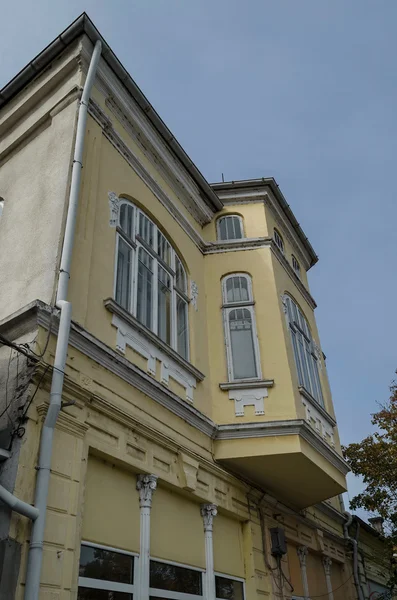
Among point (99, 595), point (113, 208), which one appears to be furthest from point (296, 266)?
point (99, 595)

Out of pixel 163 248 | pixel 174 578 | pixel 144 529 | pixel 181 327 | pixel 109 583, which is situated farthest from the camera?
pixel 163 248

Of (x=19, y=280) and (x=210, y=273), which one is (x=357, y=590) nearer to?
(x=210, y=273)

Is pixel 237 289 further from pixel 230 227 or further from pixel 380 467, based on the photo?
pixel 380 467

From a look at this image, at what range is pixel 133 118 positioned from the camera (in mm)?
10664

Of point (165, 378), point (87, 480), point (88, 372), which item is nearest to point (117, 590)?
point (87, 480)

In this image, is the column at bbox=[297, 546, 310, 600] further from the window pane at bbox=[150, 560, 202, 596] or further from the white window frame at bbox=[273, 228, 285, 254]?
the white window frame at bbox=[273, 228, 285, 254]

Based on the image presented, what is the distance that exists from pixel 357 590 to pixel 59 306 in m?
13.0

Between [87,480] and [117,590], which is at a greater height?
[87,480]

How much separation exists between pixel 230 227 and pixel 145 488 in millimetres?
7359

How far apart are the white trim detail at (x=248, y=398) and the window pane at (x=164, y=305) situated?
1.76m

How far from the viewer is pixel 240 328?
452 inches

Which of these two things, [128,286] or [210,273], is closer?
[128,286]

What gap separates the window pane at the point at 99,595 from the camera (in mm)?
6216

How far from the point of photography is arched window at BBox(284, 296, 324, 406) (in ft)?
40.5
